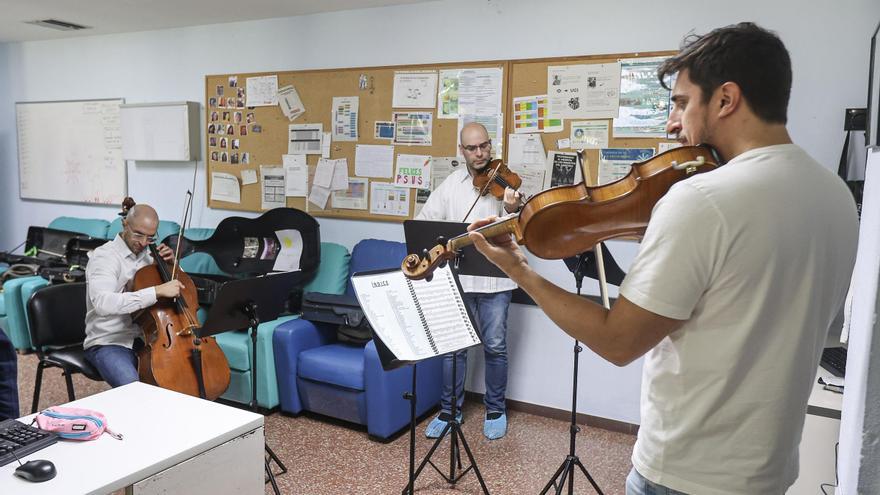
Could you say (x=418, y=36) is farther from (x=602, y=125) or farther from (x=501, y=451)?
(x=501, y=451)

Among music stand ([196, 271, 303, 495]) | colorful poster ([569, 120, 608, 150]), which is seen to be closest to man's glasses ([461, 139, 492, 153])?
colorful poster ([569, 120, 608, 150])

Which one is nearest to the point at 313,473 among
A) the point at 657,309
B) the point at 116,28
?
the point at 657,309

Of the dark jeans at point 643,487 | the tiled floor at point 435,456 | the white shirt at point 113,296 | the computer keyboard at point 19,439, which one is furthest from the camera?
the white shirt at point 113,296

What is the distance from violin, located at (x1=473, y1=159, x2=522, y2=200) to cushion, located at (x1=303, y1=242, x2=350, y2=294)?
1176 mm

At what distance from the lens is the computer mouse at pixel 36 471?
4.31ft

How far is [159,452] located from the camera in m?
1.48

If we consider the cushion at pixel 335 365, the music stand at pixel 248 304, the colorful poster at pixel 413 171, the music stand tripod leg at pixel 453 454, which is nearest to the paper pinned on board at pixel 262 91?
the colorful poster at pixel 413 171

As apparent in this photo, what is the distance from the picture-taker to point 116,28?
4809 millimetres

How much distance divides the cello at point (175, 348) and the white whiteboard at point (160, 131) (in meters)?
1.85

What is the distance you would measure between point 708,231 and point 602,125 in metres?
2.50

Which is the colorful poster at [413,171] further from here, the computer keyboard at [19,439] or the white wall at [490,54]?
the computer keyboard at [19,439]

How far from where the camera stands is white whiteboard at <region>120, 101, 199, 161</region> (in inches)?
180

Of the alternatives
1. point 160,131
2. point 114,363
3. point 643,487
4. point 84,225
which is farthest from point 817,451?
point 84,225

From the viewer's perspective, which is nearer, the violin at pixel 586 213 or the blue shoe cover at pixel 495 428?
the violin at pixel 586 213
